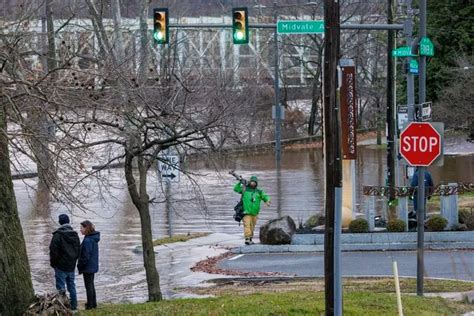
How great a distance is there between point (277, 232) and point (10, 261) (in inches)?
433

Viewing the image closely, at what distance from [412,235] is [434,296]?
295 inches

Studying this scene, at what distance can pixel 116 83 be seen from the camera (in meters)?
13.7

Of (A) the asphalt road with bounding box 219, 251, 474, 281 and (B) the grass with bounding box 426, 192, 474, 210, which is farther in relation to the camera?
(B) the grass with bounding box 426, 192, 474, 210

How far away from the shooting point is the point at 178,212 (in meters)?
32.7

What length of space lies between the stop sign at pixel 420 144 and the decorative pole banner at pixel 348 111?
6398mm

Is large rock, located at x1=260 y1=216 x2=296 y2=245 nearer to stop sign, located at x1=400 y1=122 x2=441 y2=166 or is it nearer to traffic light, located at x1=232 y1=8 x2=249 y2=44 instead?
traffic light, located at x1=232 y1=8 x2=249 y2=44

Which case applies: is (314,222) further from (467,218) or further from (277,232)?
(467,218)

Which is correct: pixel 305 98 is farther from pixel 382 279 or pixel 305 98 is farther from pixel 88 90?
pixel 88 90

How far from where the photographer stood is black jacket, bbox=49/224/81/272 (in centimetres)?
1550

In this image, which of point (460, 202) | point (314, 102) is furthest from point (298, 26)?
point (314, 102)

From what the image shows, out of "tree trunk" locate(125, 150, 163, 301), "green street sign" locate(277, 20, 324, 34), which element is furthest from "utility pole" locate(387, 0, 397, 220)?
"tree trunk" locate(125, 150, 163, 301)

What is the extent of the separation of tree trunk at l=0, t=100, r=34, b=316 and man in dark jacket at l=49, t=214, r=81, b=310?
9.89 feet

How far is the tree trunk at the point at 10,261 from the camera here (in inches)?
479

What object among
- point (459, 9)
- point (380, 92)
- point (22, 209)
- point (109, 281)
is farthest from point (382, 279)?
point (380, 92)
